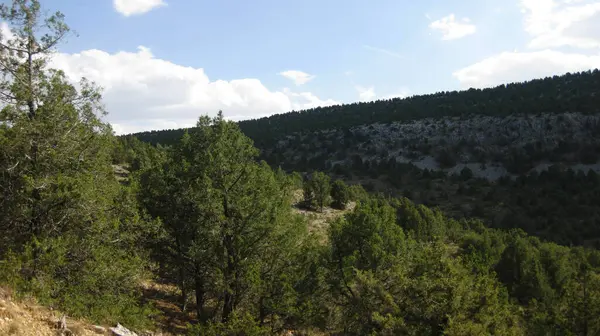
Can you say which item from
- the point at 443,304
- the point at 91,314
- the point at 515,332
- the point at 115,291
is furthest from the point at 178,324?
the point at 515,332

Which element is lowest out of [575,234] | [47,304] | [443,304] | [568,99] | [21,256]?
[575,234]

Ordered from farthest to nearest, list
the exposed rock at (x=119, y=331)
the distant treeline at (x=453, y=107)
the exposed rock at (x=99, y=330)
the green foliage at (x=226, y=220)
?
the distant treeline at (x=453, y=107) < the green foliage at (x=226, y=220) < the exposed rock at (x=119, y=331) < the exposed rock at (x=99, y=330)

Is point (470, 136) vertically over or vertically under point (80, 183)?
over

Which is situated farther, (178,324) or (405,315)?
(178,324)

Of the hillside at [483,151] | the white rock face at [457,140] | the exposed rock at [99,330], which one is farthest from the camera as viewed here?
the white rock face at [457,140]

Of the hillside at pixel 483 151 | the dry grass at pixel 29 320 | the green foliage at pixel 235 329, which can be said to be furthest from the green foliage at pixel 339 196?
the dry grass at pixel 29 320

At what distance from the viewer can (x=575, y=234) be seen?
58031 mm

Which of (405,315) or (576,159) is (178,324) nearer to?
(405,315)

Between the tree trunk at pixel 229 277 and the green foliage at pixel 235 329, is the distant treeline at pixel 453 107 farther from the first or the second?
the green foliage at pixel 235 329

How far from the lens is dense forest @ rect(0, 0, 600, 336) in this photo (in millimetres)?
11742

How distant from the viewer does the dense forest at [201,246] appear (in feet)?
38.5

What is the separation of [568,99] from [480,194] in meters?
50.3

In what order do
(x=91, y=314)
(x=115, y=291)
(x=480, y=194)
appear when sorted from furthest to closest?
1. (x=480, y=194)
2. (x=115, y=291)
3. (x=91, y=314)

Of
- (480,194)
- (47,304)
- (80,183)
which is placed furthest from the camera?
(480,194)
